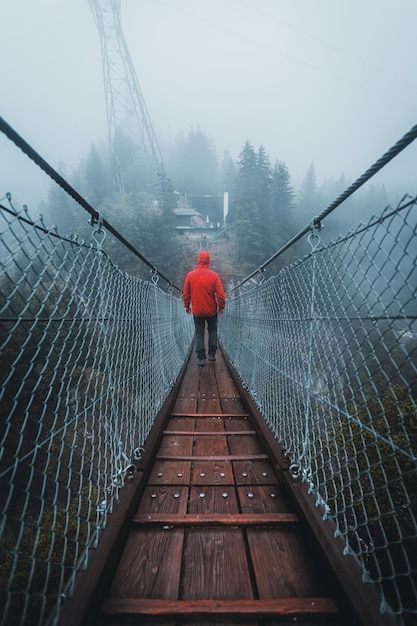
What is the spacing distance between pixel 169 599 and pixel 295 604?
1.56 ft

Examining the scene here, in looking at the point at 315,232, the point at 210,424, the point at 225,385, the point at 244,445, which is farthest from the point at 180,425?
the point at 315,232

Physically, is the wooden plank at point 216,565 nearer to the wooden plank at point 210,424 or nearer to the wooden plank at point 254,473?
the wooden plank at point 254,473

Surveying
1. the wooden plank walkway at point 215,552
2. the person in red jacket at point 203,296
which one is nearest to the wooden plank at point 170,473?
the wooden plank walkway at point 215,552

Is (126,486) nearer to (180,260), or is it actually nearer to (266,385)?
(266,385)

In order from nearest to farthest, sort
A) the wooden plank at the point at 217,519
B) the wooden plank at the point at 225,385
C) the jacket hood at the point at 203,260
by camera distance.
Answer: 1. the wooden plank at the point at 217,519
2. the wooden plank at the point at 225,385
3. the jacket hood at the point at 203,260

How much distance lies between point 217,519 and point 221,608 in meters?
0.38

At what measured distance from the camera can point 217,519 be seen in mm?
1428

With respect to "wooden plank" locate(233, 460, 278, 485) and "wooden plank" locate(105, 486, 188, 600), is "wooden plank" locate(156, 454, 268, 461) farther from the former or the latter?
"wooden plank" locate(105, 486, 188, 600)

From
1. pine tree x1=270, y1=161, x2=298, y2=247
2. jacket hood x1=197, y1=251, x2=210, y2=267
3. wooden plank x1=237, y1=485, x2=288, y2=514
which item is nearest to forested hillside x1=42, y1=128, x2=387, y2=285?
pine tree x1=270, y1=161, x2=298, y2=247

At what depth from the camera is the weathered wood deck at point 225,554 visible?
3.42 ft

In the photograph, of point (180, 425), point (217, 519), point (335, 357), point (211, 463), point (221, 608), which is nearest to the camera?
point (221, 608)

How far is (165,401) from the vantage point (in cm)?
278

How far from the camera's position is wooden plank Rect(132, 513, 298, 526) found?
4.64 feet

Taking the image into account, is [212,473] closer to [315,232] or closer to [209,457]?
[209,457]
